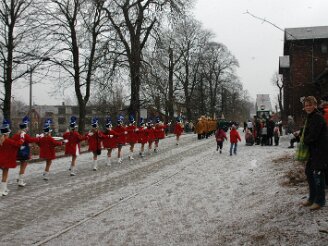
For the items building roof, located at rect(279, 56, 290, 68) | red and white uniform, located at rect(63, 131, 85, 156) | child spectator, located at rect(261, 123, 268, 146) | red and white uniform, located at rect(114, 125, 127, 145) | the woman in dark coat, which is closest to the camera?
the woman in dark coat

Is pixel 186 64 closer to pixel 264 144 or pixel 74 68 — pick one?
pixel 74 68

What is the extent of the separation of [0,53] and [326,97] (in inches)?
945

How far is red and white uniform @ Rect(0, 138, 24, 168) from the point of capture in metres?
11.7

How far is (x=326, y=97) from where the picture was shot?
3450 centimetres

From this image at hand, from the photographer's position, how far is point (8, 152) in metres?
11.9

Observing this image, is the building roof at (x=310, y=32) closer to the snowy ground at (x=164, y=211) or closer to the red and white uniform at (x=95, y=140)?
the red and white uniform at (x=95, y=140)

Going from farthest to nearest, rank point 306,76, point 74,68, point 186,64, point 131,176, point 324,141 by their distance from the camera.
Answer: point 186,64, point 306,76, point 74,68, point 131,176, point 324,141

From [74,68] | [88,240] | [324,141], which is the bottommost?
[88,240]

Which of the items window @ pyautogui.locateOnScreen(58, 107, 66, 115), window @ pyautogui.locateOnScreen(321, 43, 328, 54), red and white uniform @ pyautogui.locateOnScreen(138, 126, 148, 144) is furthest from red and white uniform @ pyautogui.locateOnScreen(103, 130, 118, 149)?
window @ pyautogui.locateOnScreen(58, 107, 66, 115)

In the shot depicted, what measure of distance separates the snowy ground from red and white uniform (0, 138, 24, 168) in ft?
2.81

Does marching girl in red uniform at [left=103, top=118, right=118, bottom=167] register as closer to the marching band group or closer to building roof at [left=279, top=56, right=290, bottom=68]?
the marching band group

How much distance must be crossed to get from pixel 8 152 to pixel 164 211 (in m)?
4.94

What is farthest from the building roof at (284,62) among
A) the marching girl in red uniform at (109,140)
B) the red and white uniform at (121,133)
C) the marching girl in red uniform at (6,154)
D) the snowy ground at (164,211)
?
the marching girl in red uniform at (6,154)

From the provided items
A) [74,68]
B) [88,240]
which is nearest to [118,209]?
[88,240]
